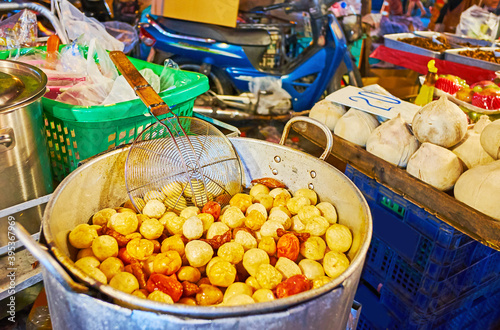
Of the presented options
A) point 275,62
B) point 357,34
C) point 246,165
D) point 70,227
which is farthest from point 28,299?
point 357,34

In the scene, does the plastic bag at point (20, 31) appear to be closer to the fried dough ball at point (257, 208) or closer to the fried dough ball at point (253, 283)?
the fried dough ball at point (257, 208)

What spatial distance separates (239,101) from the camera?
3.88 meters

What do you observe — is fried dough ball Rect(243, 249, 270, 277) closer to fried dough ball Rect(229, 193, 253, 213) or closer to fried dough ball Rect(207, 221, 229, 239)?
fried dough ball Rect(207, 221, 229, 239)

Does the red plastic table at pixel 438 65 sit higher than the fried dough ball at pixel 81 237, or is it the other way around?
the red plastic table at pixel 438 65

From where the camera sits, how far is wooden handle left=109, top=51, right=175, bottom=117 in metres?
1.23

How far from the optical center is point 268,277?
100 centimetres

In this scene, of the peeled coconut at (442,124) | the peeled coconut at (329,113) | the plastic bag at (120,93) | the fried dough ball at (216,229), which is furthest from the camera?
the peeled coconut at (329,113)

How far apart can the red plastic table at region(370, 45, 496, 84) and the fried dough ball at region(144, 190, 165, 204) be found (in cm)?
309

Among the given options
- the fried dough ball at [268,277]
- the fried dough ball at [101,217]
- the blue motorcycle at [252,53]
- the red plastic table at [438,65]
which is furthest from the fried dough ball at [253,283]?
the red plastic table at [438,65]

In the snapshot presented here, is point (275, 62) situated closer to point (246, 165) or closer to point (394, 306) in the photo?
point (246, 165)

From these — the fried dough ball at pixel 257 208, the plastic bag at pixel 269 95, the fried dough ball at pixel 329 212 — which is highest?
the fried dough ball at pixel 329 212

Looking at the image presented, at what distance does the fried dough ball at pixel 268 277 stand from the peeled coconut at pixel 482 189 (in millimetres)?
741

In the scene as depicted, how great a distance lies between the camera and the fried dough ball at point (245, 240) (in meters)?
1.16

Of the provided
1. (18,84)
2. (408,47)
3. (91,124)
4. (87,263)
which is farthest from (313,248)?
(408,47)
